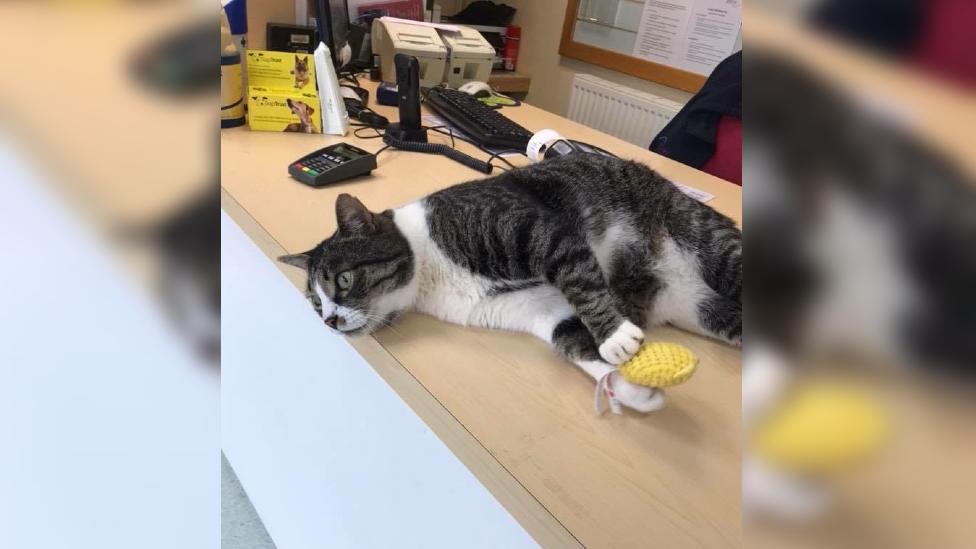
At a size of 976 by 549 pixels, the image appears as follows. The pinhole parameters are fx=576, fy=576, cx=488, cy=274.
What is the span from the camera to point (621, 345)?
2.31 ft

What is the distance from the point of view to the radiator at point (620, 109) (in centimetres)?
271

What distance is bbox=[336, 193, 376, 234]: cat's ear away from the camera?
90cm

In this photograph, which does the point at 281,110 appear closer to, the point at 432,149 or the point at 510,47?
the point at 432,149

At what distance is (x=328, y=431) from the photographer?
3.34ft

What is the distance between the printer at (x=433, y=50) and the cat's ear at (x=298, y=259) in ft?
3.76

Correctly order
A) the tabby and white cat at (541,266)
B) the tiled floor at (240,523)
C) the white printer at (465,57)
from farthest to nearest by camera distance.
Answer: the white printer at (465,57)
the tiled floor at (240,523)
the tabby and white cat at (541,266)

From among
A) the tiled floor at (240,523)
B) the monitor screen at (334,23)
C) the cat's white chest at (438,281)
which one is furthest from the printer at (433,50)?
the tiled floor at (240,523)

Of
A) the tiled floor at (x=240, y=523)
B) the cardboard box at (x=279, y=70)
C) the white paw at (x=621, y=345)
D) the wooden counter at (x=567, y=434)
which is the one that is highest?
the cardboard box at (x=279, y=70)

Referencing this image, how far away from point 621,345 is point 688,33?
2.32m

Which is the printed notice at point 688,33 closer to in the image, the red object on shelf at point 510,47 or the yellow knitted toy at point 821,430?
the red object on shelf at point 510,47

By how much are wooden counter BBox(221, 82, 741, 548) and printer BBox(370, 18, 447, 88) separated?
1096mm

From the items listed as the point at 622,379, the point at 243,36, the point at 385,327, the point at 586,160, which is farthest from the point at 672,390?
the point at 243,36

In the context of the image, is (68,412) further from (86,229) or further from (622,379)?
(622,379)

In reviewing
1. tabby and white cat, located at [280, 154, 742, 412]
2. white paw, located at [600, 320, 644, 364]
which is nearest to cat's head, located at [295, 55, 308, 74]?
tabby and white cat, located at [280, 154, 742, 412]
